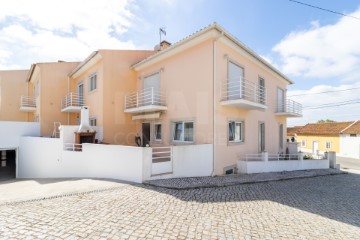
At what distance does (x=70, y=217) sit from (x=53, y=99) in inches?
668

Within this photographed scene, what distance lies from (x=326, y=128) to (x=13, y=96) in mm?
45513

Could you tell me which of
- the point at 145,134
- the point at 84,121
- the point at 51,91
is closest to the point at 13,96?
the point at 51,91

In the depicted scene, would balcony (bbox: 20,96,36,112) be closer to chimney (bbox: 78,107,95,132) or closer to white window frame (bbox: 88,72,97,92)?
white window frame (bbox: 88,72,97,92)

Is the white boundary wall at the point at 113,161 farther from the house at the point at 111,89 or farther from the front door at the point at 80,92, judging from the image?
the front door at the point at 80,92

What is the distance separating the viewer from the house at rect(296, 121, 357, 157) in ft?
97.9

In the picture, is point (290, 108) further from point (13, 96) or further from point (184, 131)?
point (13, 96)

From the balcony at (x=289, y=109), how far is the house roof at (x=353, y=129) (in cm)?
1759

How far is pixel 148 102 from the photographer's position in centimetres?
1319

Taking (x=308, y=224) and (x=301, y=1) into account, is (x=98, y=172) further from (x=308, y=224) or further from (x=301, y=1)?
(x=301, y=1)

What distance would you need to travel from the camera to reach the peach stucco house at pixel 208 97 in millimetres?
10172

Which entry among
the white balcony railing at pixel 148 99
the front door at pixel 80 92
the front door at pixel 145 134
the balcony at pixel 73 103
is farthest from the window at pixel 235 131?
the front door at pixel 80 92

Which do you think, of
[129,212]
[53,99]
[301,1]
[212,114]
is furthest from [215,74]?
[53,99]

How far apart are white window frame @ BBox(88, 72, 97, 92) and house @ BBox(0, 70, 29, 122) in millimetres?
10298

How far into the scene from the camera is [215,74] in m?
10.1
